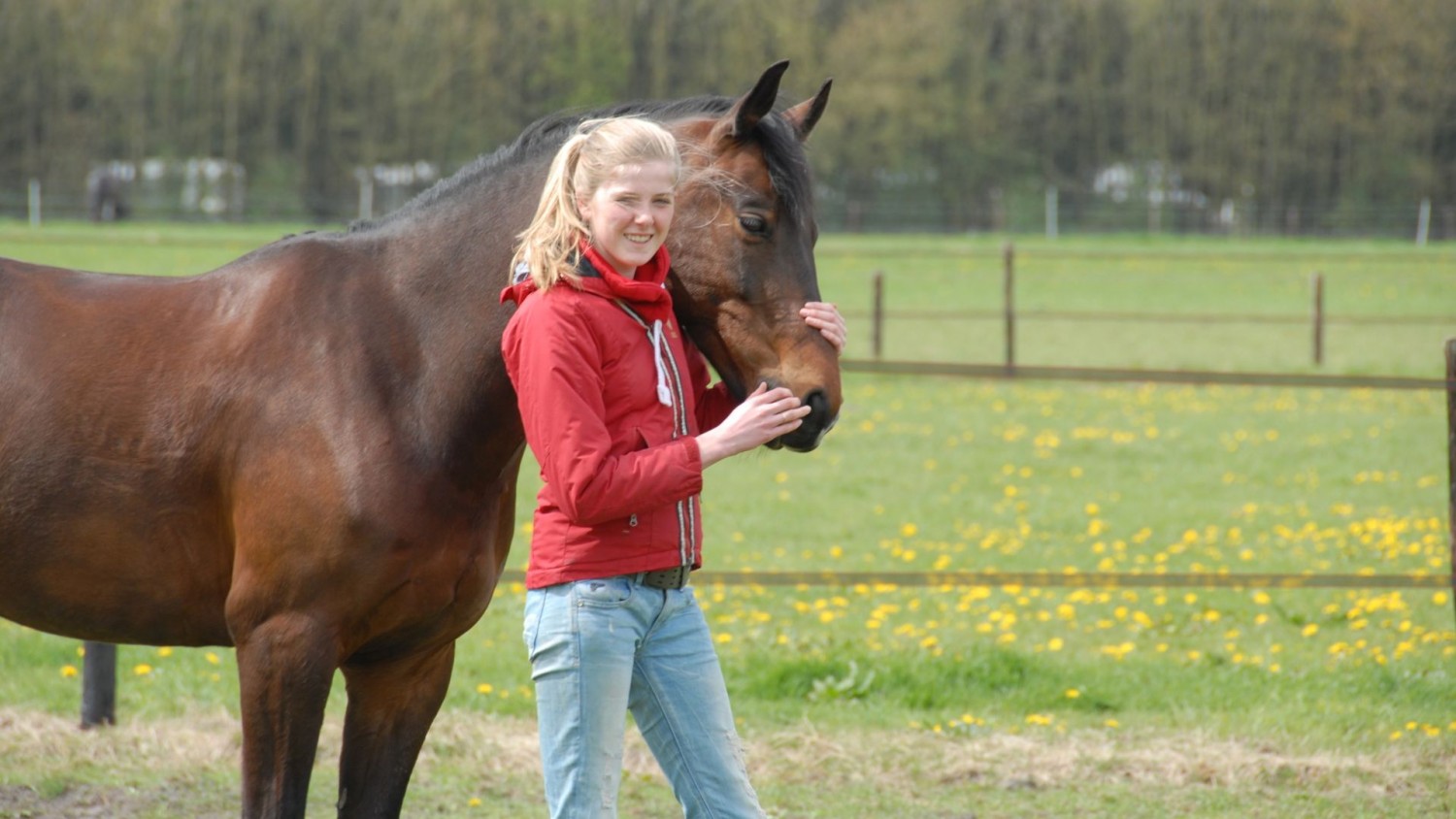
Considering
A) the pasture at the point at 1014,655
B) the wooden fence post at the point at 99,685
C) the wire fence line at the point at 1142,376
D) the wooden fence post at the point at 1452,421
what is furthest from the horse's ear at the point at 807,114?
the wooden fence post at the point at 1452,421

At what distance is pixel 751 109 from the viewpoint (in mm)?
2551

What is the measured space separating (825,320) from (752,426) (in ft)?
0.86

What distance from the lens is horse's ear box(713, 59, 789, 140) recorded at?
2.52 meters

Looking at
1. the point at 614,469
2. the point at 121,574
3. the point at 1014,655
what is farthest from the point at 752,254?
the point at 1014,655

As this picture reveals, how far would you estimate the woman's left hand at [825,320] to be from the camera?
247 cm

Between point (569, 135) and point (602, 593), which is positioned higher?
point (569, 135)

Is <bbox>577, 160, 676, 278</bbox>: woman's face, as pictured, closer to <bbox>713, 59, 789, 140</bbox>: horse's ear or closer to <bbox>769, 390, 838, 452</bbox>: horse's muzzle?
<bbox>713, 59, 789, 140</bbox>: horse's ear

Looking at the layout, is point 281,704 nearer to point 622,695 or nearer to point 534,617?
point 534,617

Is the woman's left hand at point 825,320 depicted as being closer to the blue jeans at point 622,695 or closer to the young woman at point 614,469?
the young woman at point 614,469

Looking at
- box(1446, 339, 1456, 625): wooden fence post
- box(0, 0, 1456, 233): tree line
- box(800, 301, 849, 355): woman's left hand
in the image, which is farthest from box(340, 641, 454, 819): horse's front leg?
box(0, 0, 1456, 233): tree line

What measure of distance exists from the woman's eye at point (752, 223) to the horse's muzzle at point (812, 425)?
0.33 m

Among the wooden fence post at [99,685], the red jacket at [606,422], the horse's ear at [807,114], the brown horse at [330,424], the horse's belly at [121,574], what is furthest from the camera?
the wooden fence post at [99,685]

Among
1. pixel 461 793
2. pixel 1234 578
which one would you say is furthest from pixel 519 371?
pixel 1234 578

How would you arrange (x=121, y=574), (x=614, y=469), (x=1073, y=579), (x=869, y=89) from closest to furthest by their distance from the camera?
(x=614, y=469)
(x=121, y=574)
(x=1073, y=579)
(x=869, y=89)
